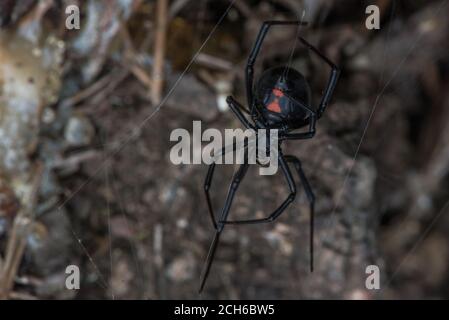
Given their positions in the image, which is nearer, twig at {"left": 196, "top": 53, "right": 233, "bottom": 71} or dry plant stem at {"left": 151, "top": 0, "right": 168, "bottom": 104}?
dry plant stem at {"left": 151, "top": 0, "right": 168, "bottom": 104}

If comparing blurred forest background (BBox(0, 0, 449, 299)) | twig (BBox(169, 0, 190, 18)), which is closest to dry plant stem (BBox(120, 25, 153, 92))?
blurred forest background (BBox(0, 0, 449, 299))

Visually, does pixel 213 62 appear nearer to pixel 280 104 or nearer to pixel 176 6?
pixel 176 6

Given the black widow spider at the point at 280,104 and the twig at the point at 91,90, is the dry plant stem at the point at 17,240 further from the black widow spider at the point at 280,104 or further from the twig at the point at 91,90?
the black widow spider at the point at 280,104

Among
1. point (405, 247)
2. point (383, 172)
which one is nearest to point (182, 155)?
point (383, 172)

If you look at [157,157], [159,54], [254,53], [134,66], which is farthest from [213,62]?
[254,53]

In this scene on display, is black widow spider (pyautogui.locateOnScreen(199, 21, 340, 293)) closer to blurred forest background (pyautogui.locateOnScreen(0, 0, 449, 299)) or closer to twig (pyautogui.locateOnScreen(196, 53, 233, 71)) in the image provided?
blurred forest background (pyautogui.locateOnScreen(0, 0, 449, 299))

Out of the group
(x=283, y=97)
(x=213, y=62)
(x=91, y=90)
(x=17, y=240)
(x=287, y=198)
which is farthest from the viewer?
(x=213, y=62)
